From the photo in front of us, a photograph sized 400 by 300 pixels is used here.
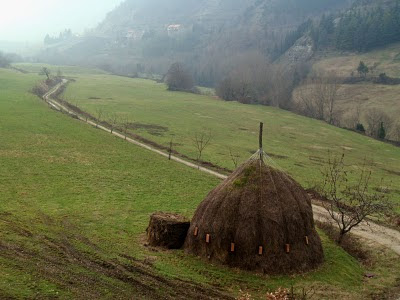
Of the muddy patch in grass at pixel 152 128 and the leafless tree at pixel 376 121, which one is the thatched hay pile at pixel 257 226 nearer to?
the muddy patch in grass at pixel 152 128

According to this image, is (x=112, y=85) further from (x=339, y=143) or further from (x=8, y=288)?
(x=8, y=288)

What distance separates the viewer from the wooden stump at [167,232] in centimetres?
2888

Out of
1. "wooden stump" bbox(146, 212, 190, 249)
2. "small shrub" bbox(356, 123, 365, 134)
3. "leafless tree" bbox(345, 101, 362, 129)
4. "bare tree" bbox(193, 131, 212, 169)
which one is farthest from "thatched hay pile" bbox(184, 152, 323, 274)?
"leafless tree" bbox(345, 101, 362, 129)

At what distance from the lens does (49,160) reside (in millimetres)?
52281

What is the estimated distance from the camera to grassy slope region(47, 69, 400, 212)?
235 ft

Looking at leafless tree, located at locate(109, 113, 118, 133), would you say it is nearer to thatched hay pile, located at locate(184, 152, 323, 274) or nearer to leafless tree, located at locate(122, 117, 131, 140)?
leafless tree, located at locate(122, 117, 131, 140)

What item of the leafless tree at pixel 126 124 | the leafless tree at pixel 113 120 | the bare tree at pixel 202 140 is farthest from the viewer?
the leafless tree at pixel 113 120

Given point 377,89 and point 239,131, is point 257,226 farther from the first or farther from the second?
point 377,89

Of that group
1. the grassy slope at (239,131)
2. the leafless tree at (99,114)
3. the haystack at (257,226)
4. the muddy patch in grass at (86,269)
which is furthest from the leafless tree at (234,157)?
→ the muddy patch in grass at (86,269)

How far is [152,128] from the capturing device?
8644 cm

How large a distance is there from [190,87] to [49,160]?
124m

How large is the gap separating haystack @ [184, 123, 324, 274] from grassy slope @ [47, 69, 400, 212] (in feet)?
96.9

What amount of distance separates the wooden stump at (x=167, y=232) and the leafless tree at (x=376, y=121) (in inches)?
3955

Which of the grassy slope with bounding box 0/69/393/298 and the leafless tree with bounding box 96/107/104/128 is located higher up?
the leafless tree with bounding box 96/107/104/128
